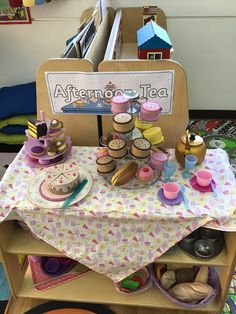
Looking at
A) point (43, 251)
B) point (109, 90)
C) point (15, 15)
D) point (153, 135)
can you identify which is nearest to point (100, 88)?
point (109, 90)

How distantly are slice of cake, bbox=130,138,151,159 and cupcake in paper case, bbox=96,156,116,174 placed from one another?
8cm

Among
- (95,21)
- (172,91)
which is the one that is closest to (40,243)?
(172,91)

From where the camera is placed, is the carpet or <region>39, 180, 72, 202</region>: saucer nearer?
<region>39, 180, 72, 202</region>: saucer

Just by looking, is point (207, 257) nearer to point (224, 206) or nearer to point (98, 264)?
point (224, 206)

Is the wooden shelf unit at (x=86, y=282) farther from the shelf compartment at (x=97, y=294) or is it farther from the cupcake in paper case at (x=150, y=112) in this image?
the cupcake in paper case at (x=150, y=112)

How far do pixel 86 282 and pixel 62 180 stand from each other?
1.64ft

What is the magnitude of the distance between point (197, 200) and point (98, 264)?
1.26ft

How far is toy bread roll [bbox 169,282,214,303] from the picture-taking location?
1.15 metres

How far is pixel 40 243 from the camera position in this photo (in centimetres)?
114

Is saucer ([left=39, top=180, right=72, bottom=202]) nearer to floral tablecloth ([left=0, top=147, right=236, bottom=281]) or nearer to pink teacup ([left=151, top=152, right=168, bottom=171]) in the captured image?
floral tablecloth ([left=0, top=147, right=236, bottom=281])

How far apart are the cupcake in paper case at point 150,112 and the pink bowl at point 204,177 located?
0.22 metres

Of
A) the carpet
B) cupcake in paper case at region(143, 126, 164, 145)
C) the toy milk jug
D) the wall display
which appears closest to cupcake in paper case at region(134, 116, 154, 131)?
cupcake in paper case at region(143, 126, 164, 145)

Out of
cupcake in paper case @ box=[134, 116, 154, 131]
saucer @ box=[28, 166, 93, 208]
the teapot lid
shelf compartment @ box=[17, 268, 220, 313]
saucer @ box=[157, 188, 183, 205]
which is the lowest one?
shelf compartment @ box=[17, 268, 220, 313]

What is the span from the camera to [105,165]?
3.41ft
